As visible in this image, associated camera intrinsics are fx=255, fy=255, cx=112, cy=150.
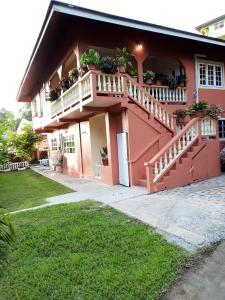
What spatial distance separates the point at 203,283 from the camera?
319 centimetres

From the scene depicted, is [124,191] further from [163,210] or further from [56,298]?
[56,298]

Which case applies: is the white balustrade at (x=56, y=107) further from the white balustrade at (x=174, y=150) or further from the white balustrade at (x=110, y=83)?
the white balustrade at (x=174, y=150)

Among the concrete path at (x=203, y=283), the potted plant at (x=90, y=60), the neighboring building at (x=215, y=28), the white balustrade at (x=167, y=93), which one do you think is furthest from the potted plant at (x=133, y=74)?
the neighboring building at (x=215, y=28)

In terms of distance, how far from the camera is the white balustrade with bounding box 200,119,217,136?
30.2 feet

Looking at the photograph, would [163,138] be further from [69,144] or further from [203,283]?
[69,144]

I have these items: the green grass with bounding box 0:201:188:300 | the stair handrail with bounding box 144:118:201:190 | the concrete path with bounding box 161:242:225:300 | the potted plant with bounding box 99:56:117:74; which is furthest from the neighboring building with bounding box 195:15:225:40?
the concrete path with bounding box 161:242:225:300

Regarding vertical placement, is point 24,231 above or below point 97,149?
below

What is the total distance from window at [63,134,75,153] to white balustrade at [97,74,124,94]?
5.94m

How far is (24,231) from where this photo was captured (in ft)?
16.8

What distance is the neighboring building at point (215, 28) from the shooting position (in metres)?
36.3

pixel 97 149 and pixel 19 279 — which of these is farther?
pixel 97 149

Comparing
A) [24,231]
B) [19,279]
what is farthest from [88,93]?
[19,279]

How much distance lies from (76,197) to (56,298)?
5.08 meters

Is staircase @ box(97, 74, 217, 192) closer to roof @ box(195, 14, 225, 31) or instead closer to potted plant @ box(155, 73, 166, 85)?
potted plant @ box(155, 73, 166, 85)
